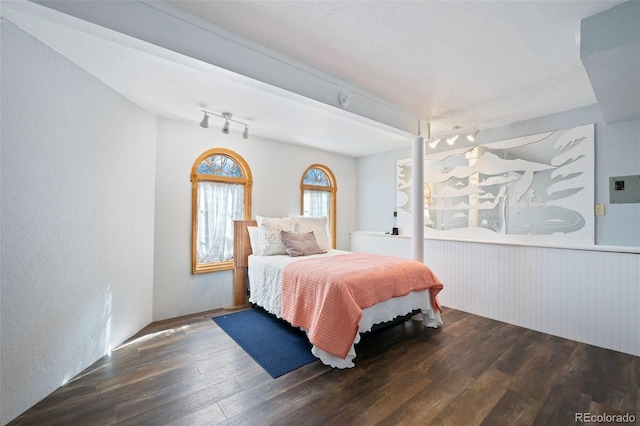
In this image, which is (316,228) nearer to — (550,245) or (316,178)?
(316,178)

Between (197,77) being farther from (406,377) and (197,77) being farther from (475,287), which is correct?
(475,287)

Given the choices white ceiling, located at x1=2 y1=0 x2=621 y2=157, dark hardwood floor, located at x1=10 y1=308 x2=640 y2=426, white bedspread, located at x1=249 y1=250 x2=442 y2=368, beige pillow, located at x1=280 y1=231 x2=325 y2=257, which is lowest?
dark hardwood floor, located at x1=10 y1=308 x2=640 y2=426

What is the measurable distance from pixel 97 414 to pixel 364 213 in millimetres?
4375

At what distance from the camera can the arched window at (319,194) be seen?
4.61 meters

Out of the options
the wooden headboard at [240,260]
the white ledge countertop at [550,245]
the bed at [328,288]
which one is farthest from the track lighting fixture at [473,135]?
the wooden headboard at [240,260]

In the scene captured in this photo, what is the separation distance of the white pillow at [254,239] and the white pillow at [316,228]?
0.58 metres

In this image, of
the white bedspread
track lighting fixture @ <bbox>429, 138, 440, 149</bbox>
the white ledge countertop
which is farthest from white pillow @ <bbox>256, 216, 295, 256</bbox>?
track lighting fixture @ <bbox>429, 138, 440, 149</bbox>

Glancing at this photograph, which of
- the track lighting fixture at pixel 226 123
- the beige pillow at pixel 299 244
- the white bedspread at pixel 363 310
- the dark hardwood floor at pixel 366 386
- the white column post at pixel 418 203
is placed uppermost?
the track lighting fixture at pixel 226 123

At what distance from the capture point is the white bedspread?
2209 mm

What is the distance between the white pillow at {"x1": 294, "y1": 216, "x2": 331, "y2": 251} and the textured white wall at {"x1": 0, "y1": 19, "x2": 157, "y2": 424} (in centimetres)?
201

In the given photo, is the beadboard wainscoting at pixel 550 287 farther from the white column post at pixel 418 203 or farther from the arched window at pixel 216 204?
the arched window at pixel 216 204

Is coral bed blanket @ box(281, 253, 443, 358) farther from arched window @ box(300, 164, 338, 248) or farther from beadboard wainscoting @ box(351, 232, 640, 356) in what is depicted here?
arched window @ box(300, 164, 338, 248)

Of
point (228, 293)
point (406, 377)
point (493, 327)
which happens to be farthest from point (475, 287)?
point (228, 293)

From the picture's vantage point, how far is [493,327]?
2996 millimetres
